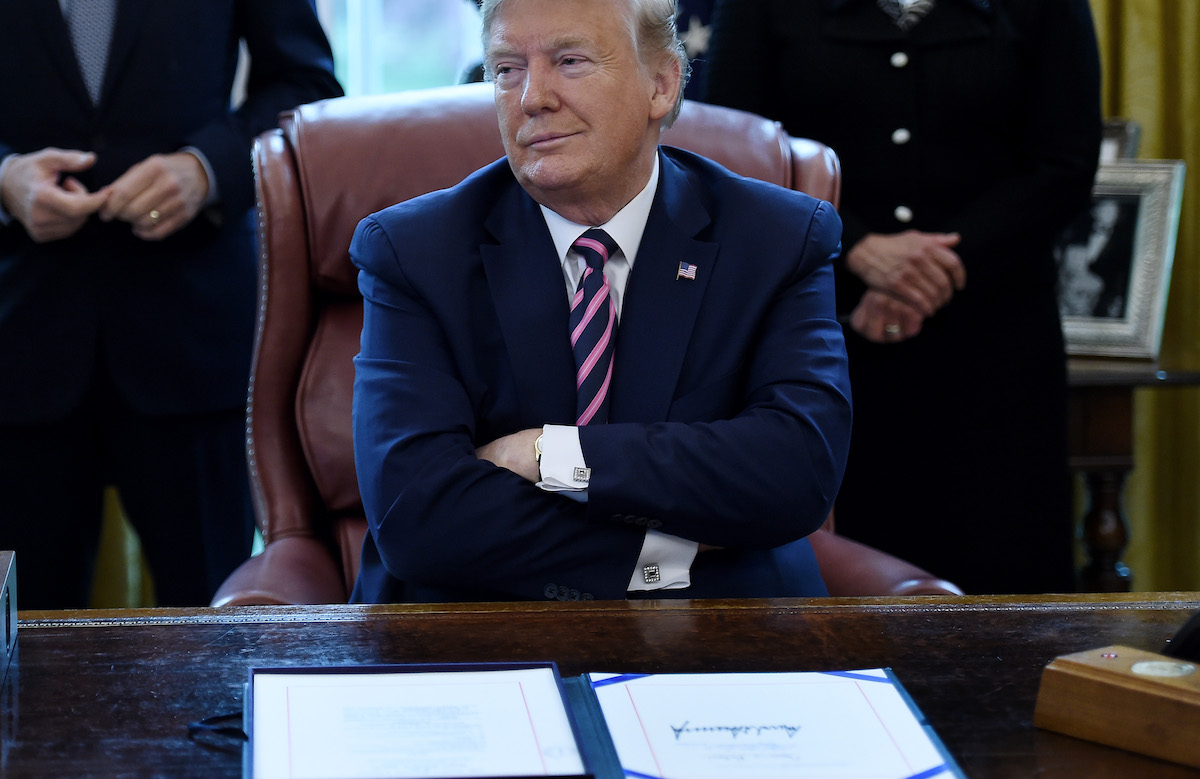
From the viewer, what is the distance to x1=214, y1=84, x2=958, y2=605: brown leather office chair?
194cm

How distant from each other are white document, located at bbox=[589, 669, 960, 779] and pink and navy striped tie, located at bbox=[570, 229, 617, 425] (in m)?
0.61

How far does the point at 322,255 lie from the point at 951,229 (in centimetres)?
109

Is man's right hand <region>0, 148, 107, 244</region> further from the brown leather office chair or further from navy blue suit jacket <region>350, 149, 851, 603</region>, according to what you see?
navy blue suit jacket <region>350, 149, 851, 603</region>

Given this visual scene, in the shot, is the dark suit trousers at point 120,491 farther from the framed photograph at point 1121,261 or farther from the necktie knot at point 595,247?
the framed photograph at point 1121,261

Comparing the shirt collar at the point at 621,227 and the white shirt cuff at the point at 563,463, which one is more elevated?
the shirt collar at the point at 621,227

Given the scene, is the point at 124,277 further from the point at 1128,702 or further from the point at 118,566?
the point at 1128,702

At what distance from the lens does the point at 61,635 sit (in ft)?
4.15

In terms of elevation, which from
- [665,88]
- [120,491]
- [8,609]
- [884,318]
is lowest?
[120,491]

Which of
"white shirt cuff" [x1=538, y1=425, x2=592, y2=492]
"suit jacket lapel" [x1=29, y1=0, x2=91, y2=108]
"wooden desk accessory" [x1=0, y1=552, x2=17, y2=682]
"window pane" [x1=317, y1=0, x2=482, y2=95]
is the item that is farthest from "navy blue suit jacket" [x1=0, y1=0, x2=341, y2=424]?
"window pane" [x1=317, y1=0, x2=482, y2=95]

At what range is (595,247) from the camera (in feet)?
5.78

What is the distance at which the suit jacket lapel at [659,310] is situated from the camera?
67.3 inches

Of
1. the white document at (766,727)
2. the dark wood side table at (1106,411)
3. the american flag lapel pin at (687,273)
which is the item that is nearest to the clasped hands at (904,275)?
the dark wood side table at (1106,411)

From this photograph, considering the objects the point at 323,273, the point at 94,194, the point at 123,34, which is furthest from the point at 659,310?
the point at 123,34

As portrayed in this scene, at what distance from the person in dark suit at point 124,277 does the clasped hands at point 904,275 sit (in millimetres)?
1056
